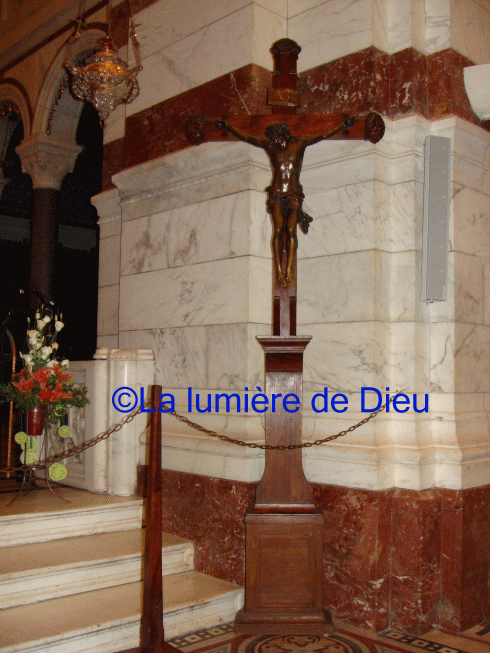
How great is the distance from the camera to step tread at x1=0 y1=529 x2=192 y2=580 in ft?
12.2

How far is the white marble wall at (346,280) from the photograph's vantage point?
4.05 meters

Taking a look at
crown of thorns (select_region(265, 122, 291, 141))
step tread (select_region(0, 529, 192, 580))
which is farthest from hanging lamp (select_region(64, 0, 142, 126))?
step tread (select_region(0, 529, 192, 580))

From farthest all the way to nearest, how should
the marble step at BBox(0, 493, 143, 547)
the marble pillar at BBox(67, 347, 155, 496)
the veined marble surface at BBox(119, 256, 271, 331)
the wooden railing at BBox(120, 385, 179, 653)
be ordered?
the marble pillar at BBox(67, 347, 155, 496) < the veined marble surface at BBox(119, 256, 271, 331) < the marble step at BBox(0, 493, 143, 547) < the wooden railing at BBox(120, 385, 179, 653)

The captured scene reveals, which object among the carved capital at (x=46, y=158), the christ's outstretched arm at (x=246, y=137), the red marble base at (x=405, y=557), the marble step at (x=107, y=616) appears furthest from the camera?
the carved capital at (x=46, y=158)

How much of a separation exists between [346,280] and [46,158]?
16.4 feet

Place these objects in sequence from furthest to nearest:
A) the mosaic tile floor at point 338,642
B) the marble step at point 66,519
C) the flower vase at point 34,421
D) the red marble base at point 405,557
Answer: the flower vase at point 34,421 < the marble step at point 66,519 < the red marble base at point 405,557 < the mosaic tile floor at point 338,642

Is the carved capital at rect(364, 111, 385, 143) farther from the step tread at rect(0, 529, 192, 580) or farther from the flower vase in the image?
the flower vase

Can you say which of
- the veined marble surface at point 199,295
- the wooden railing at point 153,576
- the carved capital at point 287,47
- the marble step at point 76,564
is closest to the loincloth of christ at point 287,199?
the veined marble surface at point 199,295

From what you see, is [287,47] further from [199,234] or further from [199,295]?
[199,295]

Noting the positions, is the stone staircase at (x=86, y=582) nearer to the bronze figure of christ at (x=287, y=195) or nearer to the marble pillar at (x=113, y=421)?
the marble pillar at (x=113, y=421)

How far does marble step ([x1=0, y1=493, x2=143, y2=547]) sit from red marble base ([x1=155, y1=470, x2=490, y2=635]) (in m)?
0.96

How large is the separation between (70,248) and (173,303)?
8.38 m

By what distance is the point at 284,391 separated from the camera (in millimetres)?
3984

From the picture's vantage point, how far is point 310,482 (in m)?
4.18
